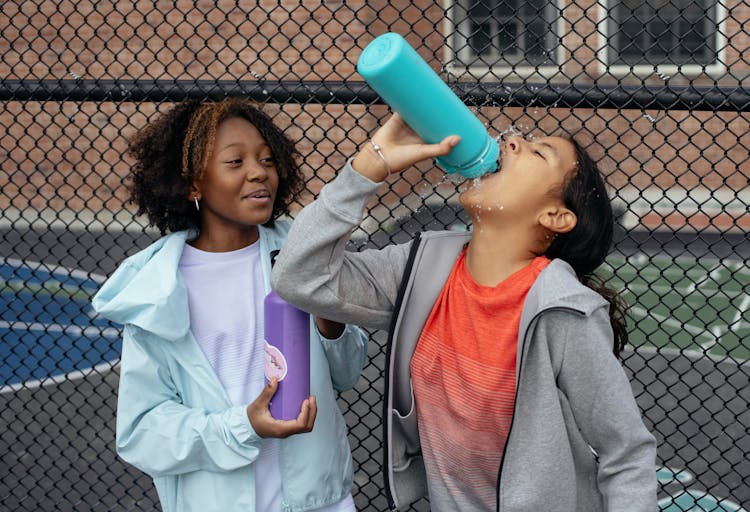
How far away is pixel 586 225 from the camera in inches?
68.5

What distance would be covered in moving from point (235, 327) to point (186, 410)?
8.4 inches

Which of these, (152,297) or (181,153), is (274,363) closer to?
(152,297)

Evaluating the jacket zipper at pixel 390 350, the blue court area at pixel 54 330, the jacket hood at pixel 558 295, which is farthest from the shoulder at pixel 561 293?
the blue court area at pixel 54 330

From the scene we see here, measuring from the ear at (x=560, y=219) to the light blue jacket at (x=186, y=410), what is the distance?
1.84ft

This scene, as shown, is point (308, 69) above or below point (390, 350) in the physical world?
below

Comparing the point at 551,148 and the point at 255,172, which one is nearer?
the point at 551,148

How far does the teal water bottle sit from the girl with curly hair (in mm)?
508

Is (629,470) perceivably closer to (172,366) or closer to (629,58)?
(172,366)

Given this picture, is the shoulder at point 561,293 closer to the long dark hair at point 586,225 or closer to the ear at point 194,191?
the long dark hair at point 586,225

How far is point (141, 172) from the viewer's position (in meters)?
2.11

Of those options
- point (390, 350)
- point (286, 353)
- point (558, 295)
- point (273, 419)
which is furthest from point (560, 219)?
point (273, 419)

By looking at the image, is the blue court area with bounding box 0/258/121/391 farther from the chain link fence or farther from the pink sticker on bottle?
the pink sticker on bottle

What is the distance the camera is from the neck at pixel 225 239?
2.03m

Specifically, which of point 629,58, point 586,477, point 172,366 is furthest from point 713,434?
point 629,58
